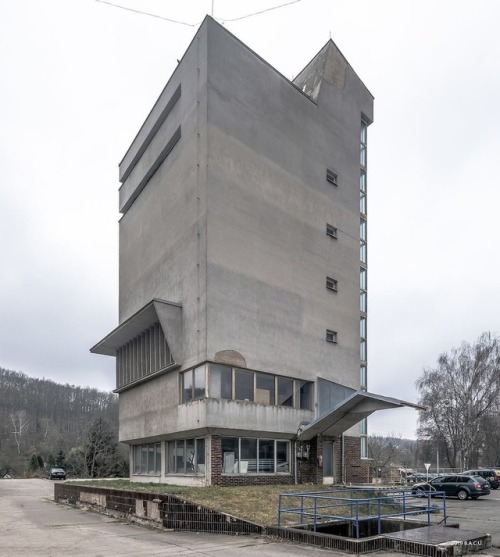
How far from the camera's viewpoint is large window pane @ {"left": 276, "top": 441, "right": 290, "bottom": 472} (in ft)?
86.6

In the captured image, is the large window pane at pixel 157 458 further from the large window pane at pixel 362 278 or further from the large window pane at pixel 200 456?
the large window pane at pixel 362 278

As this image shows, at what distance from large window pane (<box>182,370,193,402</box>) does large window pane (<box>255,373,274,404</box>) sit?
2963mm

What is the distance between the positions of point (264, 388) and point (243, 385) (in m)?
1.42

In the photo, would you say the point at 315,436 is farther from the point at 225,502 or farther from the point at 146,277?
the point at 146,277

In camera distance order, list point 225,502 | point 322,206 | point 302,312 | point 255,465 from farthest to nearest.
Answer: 1. point 322,206
2. point 302,312
3. point 255,465
4. point 225,502

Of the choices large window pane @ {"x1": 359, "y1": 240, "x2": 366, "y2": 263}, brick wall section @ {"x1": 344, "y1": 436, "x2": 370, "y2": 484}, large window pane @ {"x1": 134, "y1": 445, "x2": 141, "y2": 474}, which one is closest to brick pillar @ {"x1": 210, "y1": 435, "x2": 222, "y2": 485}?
brick wall section @ {"x1": 344, "y1": 436, "x2": 370, "y2": 484}

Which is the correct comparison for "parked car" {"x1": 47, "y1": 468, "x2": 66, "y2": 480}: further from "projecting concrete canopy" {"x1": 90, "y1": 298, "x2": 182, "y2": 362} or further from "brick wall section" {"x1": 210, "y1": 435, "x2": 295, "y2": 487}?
"brick wall section" {"x1": 210, "y1": 435, "x2": 295, "y2": 487}

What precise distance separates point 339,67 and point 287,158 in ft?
32.0

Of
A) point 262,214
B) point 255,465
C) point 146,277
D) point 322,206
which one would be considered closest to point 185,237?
point 262,214

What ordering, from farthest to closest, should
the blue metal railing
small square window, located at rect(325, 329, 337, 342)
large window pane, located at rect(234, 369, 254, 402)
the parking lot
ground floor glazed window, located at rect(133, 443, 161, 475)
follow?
small square window, located at rect(325, 329, 337, 342), ground floor glazed window, located at rect(133, 443, 161, 475), large window pane, located at rect(234, 369, 254, 402), the blue metal railing, the parking lot

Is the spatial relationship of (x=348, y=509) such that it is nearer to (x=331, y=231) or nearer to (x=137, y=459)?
(x=331, y=231)


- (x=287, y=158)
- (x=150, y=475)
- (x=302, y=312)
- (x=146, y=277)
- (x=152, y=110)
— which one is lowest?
(x=150, y=475)

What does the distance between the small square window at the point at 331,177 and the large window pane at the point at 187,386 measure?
13912mm

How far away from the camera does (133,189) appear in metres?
35.5
